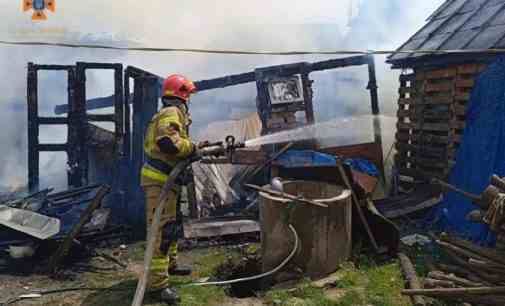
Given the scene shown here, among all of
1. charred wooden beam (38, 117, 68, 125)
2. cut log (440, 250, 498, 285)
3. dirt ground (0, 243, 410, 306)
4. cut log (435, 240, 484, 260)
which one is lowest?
dirt ground (0, 243, 410, 306)

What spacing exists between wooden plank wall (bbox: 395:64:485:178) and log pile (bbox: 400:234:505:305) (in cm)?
321

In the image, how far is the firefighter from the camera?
480 centimetres

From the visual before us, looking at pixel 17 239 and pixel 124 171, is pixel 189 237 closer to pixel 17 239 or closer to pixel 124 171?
pixel 124 171

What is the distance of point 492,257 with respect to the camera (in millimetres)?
4590

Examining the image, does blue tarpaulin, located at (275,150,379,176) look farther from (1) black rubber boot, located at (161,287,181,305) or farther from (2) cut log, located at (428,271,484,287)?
(1) black rubber boot, located at (161,287,181,305)

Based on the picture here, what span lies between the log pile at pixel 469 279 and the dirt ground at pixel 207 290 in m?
0.54

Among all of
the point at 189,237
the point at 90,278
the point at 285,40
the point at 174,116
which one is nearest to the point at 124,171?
the point at 189,237

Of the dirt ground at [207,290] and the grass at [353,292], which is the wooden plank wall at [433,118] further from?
the grass at [353,292]

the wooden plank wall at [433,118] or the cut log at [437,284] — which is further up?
the wooden plank wall at [433,118]

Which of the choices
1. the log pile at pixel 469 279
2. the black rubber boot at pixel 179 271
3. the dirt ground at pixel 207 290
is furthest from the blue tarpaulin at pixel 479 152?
the black rubber boot at pixel 179 271

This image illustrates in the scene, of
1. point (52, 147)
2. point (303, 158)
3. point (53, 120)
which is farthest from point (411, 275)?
point (53, 120)

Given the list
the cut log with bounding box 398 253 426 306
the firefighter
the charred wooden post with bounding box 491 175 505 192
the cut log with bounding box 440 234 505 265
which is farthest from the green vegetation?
the charred wooden post with bounding box 491 175 505 192

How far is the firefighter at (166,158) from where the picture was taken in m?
4.80

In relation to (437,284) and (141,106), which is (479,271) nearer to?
(437,284)
